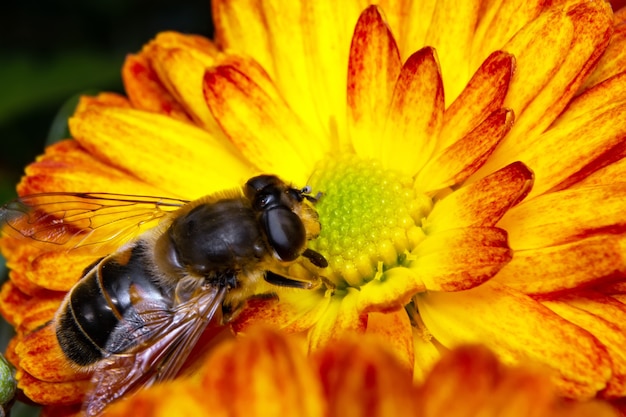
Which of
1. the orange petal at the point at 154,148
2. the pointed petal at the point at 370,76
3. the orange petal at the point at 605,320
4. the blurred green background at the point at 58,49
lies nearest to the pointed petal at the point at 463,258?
the orange petal at the point at 605,320

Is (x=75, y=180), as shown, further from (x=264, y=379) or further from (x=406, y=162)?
(x=264, y=379)

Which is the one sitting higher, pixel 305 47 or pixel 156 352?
pixel 305 47

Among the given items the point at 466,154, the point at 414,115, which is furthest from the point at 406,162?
the point at 466,154

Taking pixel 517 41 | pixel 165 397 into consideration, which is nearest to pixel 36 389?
pixel 165 397

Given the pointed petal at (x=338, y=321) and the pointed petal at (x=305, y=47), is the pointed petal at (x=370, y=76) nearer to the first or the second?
the pointed petal at (x=305, y=47)

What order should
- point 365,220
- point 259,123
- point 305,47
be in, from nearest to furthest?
point 365,220 → point 259,123 → point 305,47

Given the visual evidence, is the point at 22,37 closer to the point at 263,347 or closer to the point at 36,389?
the point at 36,389
